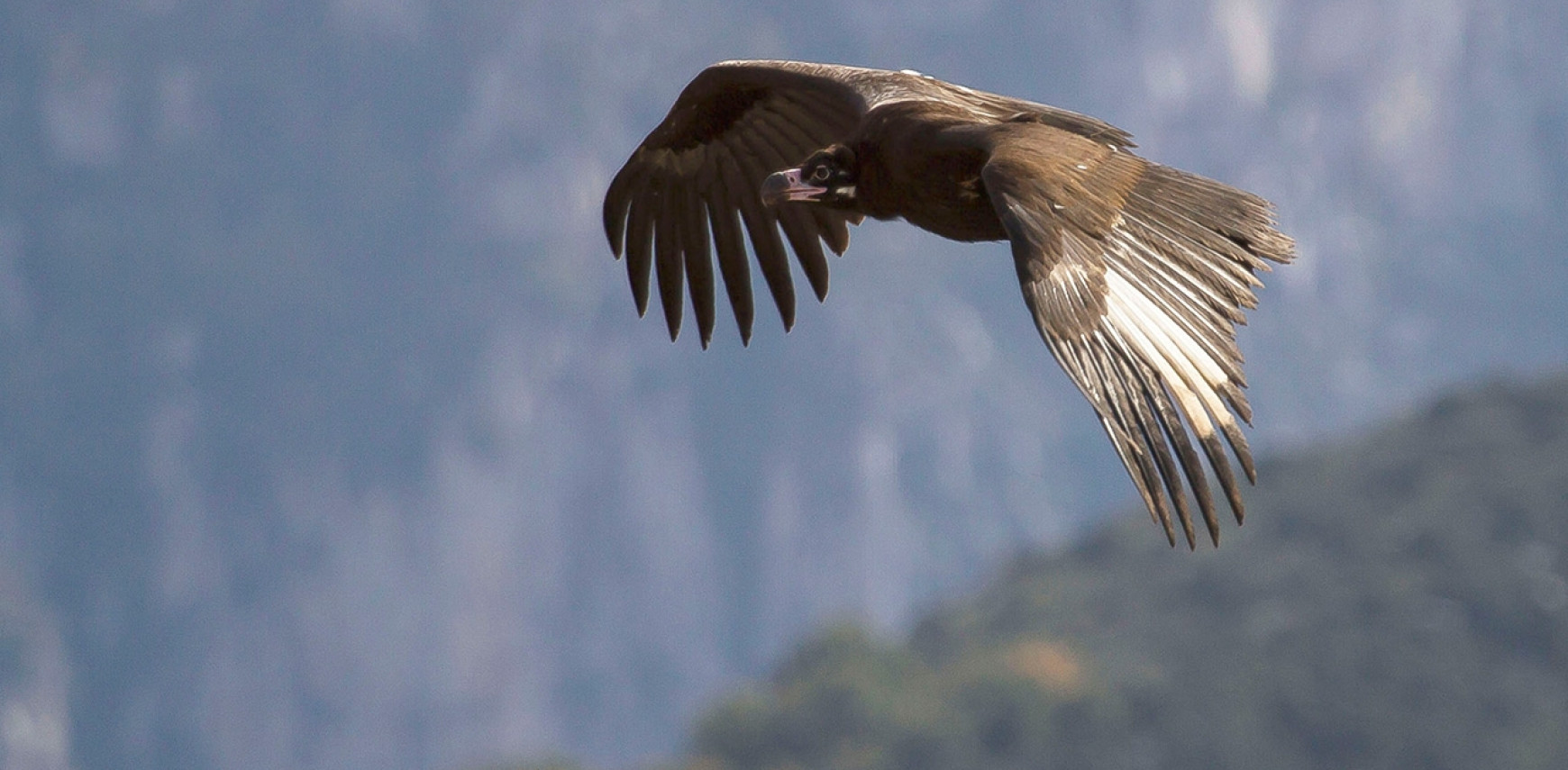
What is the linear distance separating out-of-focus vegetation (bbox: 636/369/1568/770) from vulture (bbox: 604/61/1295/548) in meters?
78.2

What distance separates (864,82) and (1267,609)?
95491mm

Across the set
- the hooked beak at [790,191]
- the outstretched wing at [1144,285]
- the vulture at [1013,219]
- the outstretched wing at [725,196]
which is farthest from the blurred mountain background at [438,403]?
the outstretched wing at [1144,285]

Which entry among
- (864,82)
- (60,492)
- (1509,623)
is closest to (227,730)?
(60,492)

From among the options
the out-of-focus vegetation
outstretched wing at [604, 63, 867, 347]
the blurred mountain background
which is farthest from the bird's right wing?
the blurred mountain background

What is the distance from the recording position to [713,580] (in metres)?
166

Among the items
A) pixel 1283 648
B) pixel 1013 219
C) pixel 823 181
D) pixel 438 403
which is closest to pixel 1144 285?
pixel 1013 219

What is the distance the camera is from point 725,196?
13.9m

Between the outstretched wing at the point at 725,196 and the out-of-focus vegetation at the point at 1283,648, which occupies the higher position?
the out-of-focus vegetation at the point at 1283,648

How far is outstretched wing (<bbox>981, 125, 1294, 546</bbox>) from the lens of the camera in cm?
814

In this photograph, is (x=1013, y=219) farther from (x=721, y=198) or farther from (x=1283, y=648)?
(x=1283, y=648)

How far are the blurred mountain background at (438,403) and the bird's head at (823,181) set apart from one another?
136093 millimetres

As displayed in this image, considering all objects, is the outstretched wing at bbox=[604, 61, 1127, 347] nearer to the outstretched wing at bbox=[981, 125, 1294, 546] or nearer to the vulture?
the vulture

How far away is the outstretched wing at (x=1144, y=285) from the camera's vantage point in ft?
26.7

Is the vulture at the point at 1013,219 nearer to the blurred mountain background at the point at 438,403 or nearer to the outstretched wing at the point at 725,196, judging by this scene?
the outstretched wing at the point at 725,196
